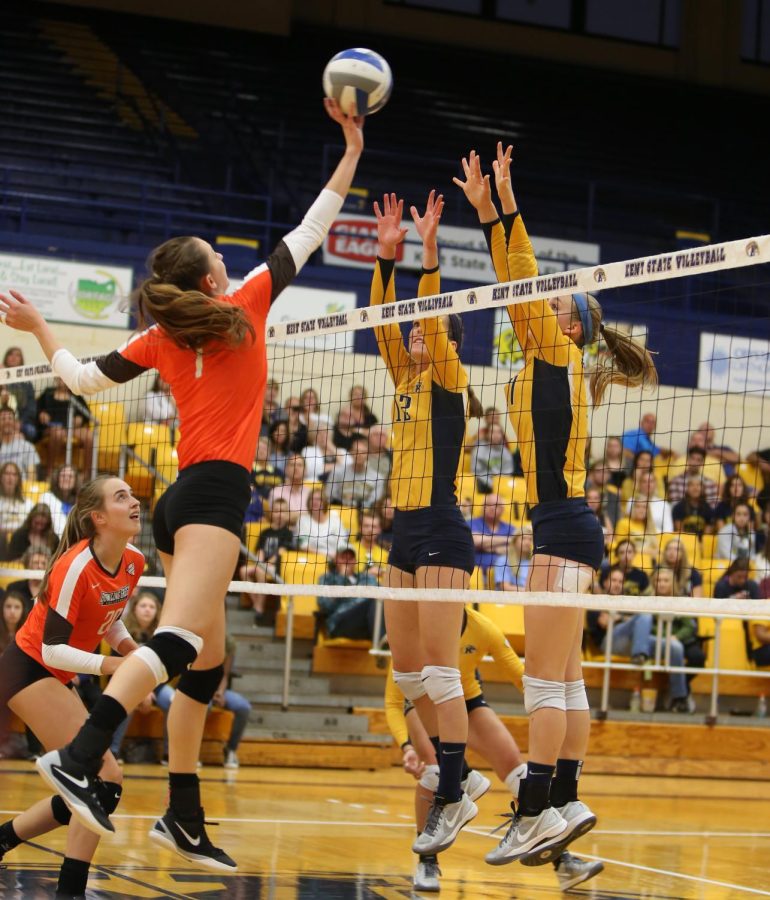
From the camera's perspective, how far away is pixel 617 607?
5508mm

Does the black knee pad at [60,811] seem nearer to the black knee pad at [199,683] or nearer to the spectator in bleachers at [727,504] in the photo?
the black knee pad at [199,683]

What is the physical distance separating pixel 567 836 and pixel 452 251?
1332 cm

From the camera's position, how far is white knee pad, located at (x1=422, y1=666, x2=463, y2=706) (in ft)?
20.8

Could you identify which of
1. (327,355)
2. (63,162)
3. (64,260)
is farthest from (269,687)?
(63,162)

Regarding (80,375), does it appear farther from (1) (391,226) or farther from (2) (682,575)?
(2) (682,575)

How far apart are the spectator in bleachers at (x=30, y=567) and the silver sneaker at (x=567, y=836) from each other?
5.57 metres

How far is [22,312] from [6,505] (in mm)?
6188

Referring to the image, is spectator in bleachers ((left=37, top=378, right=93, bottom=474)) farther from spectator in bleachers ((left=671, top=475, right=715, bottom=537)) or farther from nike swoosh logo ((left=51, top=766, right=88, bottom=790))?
nike swoosh logo ((left=51, top=766, right=88, bottom=790))

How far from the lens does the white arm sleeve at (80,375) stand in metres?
5.24

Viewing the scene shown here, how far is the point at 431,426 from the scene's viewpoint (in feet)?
21.9

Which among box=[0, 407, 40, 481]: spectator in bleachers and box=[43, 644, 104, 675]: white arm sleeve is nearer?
box=[43, 644, 104, 675]: white arm sleeve

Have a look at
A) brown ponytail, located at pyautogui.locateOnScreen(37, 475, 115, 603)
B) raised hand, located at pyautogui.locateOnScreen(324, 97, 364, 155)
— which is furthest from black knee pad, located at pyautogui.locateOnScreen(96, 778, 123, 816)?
raised hand, located at pyautogui.locateOnScreen(324, 97, 364, 155)

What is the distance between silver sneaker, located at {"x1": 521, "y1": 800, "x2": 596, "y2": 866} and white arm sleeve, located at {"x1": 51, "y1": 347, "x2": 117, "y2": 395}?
8.51 ft

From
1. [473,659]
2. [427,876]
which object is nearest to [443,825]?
[427,876]
